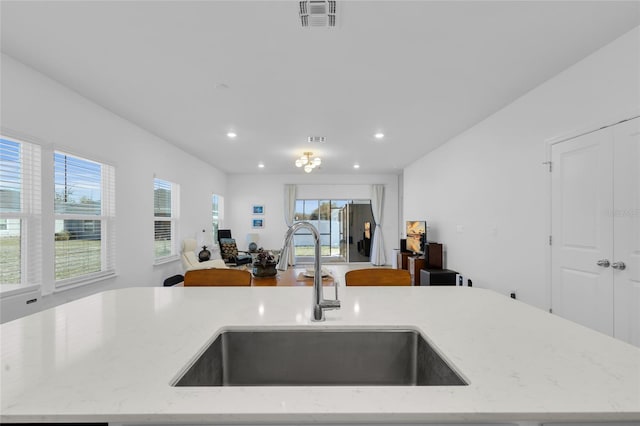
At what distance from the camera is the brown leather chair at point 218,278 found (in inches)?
68.8

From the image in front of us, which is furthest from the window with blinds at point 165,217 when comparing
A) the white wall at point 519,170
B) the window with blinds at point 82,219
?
the white wall at point 519,170

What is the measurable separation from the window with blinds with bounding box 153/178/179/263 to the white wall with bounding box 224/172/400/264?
2.97 meters

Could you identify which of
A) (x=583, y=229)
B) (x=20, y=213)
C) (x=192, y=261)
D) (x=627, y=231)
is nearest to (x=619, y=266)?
(x=627, y=231)

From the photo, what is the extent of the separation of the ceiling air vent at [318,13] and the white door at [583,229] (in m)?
2.29

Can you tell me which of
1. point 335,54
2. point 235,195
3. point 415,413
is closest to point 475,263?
point 335,54

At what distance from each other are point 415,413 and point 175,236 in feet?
17.9

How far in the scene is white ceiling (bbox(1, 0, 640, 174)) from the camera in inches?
A: 74.8

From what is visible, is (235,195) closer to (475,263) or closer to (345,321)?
(475,263)

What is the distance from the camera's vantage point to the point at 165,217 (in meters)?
4.93

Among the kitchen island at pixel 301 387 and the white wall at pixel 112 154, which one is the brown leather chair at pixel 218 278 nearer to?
the kitchen island at pixel 301 387

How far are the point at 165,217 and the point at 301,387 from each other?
197 inches

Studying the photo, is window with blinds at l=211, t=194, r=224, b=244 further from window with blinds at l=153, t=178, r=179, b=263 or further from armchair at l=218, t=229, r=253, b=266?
window with blinds at l=153, t=178, r=179, b=263

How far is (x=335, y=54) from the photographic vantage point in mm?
2352

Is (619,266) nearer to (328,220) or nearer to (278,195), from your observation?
(328,220)
